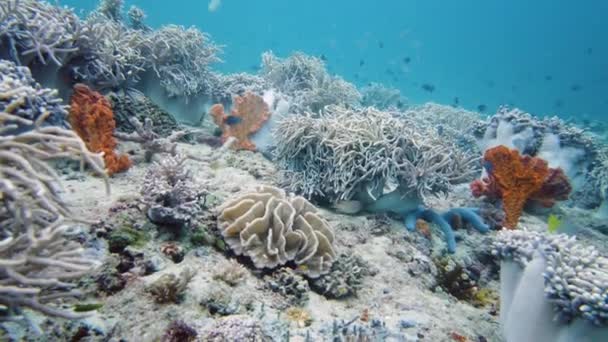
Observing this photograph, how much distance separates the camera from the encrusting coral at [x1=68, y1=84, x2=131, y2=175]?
16.8 ft

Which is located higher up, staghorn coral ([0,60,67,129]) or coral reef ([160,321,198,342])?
staghorn coral ([0,60,67,129])

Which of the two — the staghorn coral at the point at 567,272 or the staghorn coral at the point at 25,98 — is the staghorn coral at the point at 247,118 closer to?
the staghorn coral at the point at 25,98

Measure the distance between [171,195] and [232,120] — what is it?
4.26 meters

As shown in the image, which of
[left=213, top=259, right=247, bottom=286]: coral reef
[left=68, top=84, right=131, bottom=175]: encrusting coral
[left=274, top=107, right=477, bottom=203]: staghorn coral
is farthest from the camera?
[left=274, top=107, right=477, bottom=203]: staghorn coral

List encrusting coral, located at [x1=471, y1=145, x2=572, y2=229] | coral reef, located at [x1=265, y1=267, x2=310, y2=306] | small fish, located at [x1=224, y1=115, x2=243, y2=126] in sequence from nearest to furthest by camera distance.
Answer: coral reef, located at [x1=265, y1=267, x2=310, y2=306] → encrusting coral, located at [x1=471, y1=145, x2=572, y2=229] → small fish, located at [x1=224, y1=115, x2=243, y2=126]

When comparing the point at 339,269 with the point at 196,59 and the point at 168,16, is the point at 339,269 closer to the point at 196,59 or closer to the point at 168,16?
the point at 196,59

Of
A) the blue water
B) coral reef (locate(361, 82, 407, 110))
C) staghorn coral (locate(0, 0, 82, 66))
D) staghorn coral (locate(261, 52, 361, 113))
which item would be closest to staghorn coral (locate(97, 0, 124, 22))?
staghorn coral (locate(0, 0, 82, 66))

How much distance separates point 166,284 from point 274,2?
17734cm

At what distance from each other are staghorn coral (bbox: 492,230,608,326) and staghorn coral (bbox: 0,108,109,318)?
11.9 feet

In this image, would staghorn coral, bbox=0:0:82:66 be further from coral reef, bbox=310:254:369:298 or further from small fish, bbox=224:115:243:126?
coral reef, bbox=310:254:369:298

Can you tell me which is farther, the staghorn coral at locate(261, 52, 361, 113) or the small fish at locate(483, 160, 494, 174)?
the staghorn coral at locate(261, 52, 361, 113)

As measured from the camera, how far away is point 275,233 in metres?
4.16

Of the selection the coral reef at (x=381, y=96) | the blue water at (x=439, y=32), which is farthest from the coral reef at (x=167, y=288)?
the blue water at (x=439, y=32)

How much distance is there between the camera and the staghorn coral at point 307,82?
10258 mm
